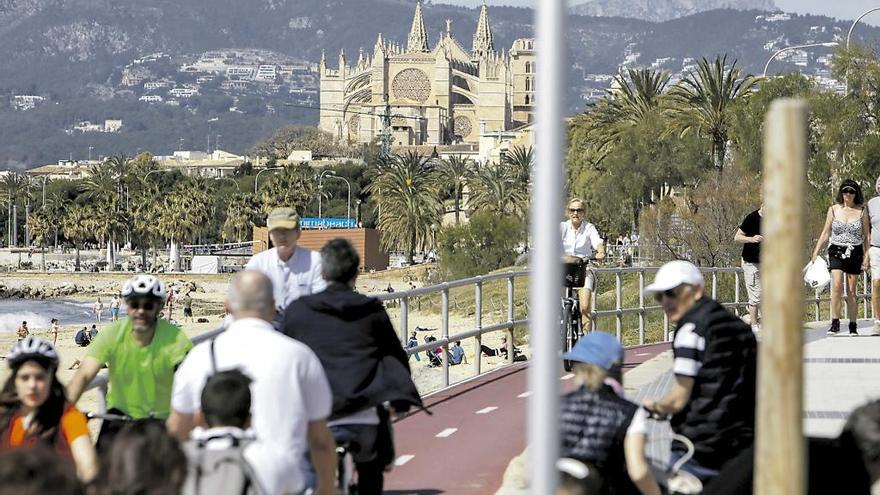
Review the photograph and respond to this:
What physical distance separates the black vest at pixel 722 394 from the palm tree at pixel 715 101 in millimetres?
48563

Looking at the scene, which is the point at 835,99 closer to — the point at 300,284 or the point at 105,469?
the point at 300,284

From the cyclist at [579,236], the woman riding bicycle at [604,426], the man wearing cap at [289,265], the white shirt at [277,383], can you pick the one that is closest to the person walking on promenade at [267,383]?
the white shirt at [277,383]

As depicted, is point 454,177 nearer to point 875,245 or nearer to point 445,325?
point 445,325

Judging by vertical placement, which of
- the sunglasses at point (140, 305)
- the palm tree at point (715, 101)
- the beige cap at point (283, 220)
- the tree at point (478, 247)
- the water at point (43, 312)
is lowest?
the water at point (43, 312)

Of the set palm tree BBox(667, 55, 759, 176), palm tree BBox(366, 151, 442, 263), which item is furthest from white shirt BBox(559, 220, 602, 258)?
palm tree BBox(366, 151, 442, 263)

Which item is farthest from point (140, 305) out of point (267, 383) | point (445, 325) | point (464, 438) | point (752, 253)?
point (752, 253)

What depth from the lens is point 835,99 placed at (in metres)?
46.0

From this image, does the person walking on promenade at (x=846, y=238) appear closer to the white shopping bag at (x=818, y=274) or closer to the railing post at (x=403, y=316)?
the white shopping bag at (x=818, y=274)

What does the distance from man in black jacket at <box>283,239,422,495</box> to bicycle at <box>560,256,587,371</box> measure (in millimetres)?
7592

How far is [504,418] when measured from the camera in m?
14.4

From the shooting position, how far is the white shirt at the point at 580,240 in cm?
1636


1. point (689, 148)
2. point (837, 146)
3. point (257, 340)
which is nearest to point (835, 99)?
point (837, 146)

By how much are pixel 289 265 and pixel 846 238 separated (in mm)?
7588

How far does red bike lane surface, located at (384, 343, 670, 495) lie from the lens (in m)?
11.3
